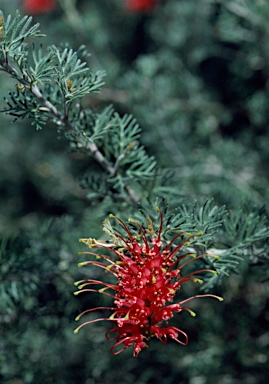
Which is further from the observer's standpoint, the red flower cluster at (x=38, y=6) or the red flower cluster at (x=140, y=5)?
the red flower cluster at (x=38, y=6)

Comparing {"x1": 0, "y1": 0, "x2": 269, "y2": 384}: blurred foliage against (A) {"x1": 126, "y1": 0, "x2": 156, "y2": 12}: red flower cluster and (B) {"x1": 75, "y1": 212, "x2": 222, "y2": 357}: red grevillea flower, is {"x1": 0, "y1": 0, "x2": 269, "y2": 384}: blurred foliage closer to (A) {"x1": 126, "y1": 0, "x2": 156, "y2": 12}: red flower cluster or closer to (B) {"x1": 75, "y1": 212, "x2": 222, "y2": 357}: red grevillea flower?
(A) {"x1": 126, "y1": 0, "x2": 156, "y2": 12}: red flower cluster

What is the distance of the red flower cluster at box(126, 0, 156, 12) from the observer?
2049 millimetres

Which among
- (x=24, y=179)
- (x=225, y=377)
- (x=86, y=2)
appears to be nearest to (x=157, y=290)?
(x=225, y=377)

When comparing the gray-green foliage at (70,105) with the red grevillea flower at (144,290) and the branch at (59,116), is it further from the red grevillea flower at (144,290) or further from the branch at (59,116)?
the red grevillea flower at (144,290)

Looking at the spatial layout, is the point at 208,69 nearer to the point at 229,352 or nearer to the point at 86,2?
the point at 86,2

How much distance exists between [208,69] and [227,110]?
26 cm

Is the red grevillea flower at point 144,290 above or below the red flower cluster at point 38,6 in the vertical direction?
below

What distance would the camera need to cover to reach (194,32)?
2014 mm

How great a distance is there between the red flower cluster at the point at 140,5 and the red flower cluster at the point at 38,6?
0.38 m

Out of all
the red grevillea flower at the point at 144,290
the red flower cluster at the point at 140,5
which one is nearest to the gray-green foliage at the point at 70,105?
the red grevillea flower at the point at 144,290

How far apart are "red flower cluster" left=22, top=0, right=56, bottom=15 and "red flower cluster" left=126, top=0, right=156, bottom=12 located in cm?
38

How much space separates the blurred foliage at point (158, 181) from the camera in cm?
128

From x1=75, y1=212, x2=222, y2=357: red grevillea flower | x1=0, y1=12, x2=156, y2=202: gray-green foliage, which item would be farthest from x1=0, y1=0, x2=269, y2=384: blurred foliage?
x1=75, y1=212, x2=222, y2=357: red grevillea flower

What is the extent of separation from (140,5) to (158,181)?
1.19 m
